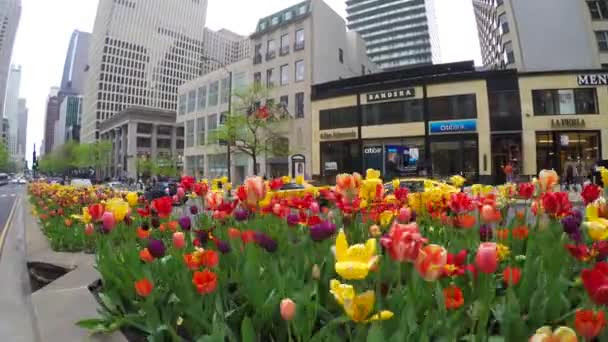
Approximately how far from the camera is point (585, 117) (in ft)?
94.2

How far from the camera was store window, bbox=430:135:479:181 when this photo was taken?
30.3 m

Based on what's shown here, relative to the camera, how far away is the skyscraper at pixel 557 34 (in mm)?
35000

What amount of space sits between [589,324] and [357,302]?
0.67 meters

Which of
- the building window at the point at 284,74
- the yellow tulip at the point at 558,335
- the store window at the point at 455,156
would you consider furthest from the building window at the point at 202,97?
the yellow tulip at the point at 558,335

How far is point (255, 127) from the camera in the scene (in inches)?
1384

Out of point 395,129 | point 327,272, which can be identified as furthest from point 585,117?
point 327,272

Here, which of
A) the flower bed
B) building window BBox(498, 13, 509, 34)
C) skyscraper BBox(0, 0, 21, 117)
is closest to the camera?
the flower bed

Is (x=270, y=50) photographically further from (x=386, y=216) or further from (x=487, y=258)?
(x=487, y=258)

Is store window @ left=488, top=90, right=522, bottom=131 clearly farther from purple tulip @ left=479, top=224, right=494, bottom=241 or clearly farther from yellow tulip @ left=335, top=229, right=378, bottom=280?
yellow tulip @ left=335, top=229, right=378, bottom=280

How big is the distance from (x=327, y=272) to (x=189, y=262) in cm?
77

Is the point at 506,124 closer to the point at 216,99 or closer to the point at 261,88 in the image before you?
the point at 261,88

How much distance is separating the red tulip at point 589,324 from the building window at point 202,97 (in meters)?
56.5

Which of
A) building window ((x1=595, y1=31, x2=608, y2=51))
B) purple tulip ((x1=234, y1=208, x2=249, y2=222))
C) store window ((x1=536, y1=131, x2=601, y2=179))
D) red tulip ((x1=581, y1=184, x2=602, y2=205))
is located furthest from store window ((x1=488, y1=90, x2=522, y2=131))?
→ purple tulip ((x1=234, y1=208, x2=249, y2=222))

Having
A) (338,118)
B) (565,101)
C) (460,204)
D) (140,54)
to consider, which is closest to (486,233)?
(460,204)
